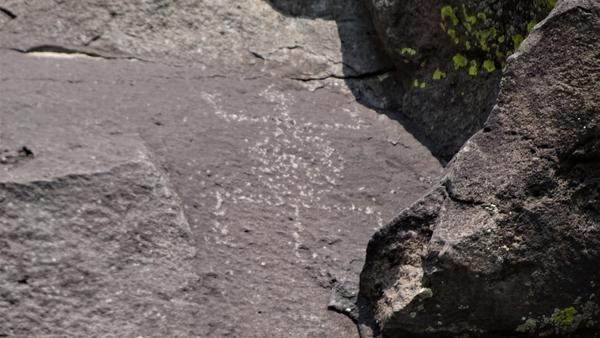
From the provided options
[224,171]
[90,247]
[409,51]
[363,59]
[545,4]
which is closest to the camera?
[90,247]

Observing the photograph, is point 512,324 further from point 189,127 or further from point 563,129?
point 189,127

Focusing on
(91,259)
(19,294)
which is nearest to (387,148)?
(91,259)

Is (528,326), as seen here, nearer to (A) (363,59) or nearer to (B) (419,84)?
(B) (419,84)

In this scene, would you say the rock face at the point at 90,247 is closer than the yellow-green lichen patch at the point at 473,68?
Yes

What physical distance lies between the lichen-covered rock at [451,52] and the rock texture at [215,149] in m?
0.12

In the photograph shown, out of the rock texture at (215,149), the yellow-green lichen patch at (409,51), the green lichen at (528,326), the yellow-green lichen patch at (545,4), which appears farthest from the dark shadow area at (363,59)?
the green lichen at (528,326)

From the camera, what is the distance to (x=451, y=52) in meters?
3.49

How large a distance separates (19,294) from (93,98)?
0.97 metres

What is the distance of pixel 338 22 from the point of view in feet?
12.7

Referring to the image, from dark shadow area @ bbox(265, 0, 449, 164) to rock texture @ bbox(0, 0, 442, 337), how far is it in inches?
0.4

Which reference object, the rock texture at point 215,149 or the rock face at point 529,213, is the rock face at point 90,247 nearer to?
the rock texture at point 215,149

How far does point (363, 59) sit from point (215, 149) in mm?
908

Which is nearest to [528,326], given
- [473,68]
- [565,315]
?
[565,315]

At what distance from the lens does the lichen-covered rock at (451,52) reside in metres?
3.29
